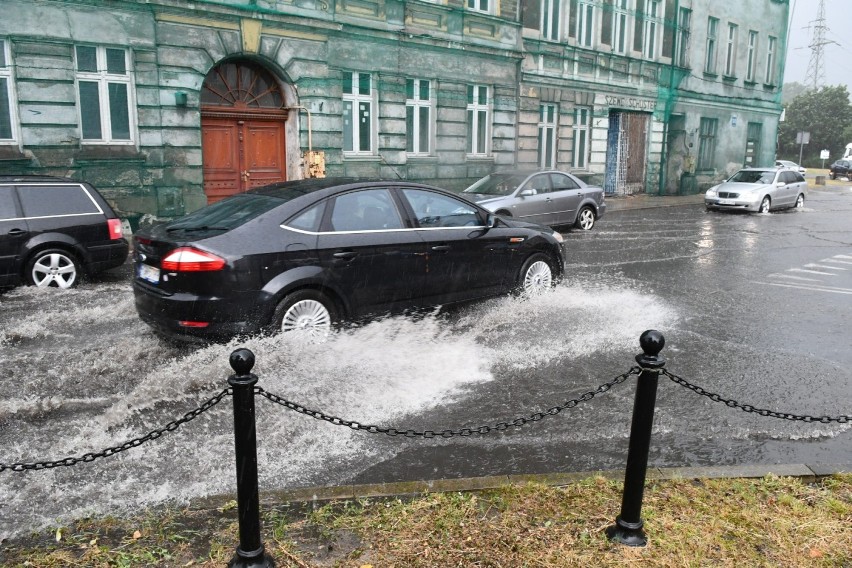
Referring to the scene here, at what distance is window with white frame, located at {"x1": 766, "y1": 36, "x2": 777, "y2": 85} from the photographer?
35000 millimetres

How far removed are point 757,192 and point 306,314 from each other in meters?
20.5

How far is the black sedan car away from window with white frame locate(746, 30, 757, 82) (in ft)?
103

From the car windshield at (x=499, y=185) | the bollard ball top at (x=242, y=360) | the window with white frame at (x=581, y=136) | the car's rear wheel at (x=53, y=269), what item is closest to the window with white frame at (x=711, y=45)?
the window with white frame at (x=581, y=136)

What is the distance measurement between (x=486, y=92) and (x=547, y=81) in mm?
2986

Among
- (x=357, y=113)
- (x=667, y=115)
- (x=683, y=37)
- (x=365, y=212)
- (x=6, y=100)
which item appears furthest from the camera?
(x=683, y=37)

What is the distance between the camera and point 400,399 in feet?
18.0

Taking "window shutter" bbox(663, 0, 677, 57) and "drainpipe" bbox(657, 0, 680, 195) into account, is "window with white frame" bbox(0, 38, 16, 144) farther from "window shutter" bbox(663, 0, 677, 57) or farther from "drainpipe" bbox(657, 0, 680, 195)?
"window shutter" bbox(663, 0, 677, 57)

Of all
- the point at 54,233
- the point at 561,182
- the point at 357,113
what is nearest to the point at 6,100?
the point at 54,233

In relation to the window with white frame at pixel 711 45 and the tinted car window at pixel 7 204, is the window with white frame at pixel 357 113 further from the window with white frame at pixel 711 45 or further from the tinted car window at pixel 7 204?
the window with white frame at pixel 711 45

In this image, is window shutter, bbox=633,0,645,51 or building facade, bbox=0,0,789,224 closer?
building facade, bbox=0,0,789,224

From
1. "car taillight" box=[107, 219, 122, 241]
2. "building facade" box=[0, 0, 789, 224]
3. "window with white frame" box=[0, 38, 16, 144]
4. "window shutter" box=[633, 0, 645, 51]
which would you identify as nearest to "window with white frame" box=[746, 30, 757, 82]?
"building facade" box=[0, 0, 789, 224]

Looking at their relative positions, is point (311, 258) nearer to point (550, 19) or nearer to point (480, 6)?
point (480, 6)

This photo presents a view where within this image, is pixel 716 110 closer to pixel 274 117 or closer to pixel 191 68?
pixel 274 117

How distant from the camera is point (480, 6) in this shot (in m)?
20.3
